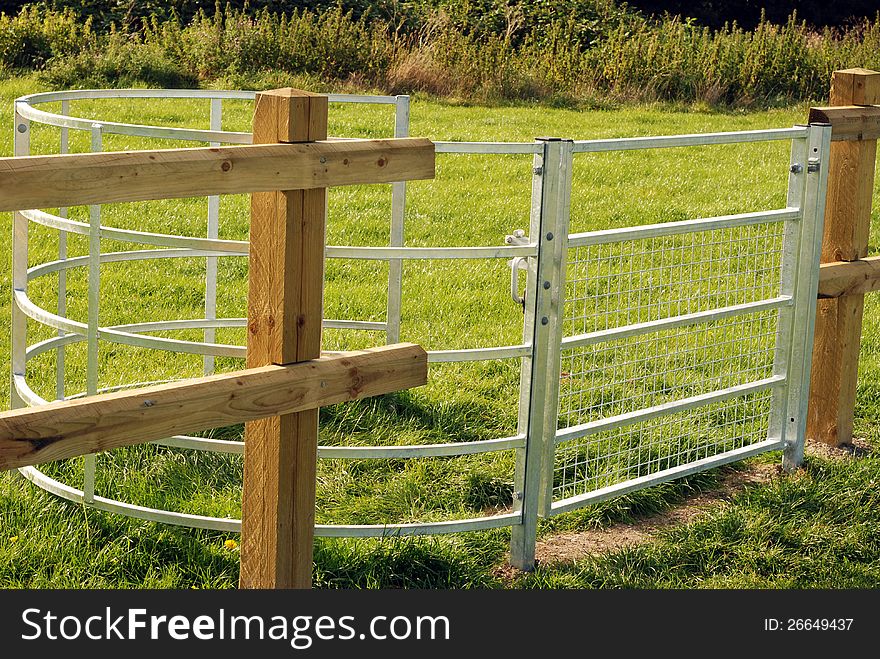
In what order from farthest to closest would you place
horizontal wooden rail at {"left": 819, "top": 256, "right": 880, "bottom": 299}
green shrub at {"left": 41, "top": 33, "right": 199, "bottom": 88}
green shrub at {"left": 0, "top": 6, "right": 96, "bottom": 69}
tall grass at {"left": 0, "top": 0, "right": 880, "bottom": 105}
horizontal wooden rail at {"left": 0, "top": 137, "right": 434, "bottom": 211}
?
green shrub at {"left": 0, "top": 6, "right": 96, "bottom": 69} → tall grass at {"left": 0, "top": 0, "right": 880, "bottom": 105} → green shrub at {"left": 41, "top": 33, "right": 199, "bottom": 88} → horizontal wooden rail at {"left": 819, "top": 256, "right": 880, "bottom": 299} → horizontal wooden rail at {"left": 0, "top": 137, "right": 434, "bottom": 211}

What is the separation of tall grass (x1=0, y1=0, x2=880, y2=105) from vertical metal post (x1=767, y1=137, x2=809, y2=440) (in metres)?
9.91

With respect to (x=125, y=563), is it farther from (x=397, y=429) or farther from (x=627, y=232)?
(x=627, y=232)

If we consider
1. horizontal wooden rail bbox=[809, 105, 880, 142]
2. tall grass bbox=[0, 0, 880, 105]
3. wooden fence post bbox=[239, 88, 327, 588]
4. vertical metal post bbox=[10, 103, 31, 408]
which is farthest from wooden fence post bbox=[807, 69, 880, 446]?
tall grass bbox=[0, 0, 880, 105]

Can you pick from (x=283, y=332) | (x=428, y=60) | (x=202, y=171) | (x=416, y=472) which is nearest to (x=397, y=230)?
(x=416, y=472)

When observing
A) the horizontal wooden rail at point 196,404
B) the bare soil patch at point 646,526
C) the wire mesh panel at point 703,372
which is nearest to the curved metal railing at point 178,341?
the bare soil patch at point 646,526

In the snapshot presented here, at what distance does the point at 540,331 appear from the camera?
14.0 ft

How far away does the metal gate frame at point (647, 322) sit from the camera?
Result: 421 centimetres

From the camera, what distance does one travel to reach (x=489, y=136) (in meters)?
12.2

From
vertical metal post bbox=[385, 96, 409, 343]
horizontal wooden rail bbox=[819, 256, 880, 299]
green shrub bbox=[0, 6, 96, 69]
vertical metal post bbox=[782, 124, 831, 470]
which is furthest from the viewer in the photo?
green shrub bbox=[0, 6, 96, 69]

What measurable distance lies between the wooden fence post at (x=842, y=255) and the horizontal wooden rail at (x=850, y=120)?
0.15ft

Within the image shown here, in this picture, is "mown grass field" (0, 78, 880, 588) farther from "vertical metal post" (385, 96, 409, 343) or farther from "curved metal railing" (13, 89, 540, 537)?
"vertical metal post" (385, 96, 409, 343)

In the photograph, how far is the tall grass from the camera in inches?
589

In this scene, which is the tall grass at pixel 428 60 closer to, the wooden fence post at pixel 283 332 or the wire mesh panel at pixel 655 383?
the wire mesh panel at pixel 655 383

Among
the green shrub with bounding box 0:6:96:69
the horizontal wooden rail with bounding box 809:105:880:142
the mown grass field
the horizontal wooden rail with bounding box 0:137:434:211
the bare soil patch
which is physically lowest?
the bare soil patch
